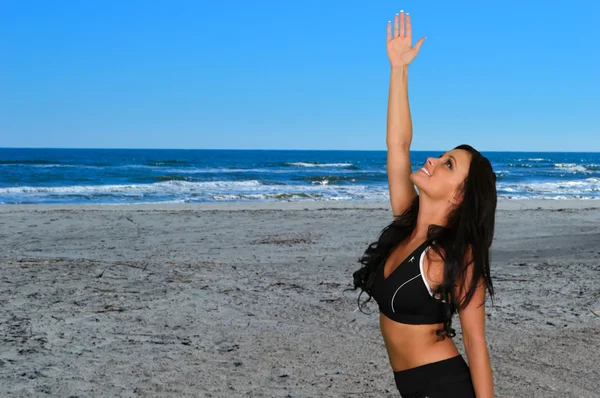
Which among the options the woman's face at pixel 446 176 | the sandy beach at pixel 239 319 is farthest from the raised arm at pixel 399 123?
the sandy beach at pixel 239 319

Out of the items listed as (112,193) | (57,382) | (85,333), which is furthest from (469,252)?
(112,193)

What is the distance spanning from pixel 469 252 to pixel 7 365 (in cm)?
406

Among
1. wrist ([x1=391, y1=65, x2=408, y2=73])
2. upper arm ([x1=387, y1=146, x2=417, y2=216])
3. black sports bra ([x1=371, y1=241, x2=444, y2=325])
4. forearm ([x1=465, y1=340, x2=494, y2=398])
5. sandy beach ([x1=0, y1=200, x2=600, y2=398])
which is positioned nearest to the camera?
forearm ([x1=465, y1=340, x2=494, y2=398])

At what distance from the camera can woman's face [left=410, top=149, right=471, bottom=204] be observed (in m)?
2.32

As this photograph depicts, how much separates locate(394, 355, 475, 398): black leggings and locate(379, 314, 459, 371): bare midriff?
20 mm

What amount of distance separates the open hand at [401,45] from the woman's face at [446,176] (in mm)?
667

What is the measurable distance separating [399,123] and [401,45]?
14.3 inches

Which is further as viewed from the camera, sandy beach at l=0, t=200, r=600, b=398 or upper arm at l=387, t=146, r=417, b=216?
sandy beach at l=0, t=200, r=600, b=398

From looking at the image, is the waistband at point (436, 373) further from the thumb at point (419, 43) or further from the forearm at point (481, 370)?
the thumb at point (419, 43)

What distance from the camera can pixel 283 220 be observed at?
1457cm

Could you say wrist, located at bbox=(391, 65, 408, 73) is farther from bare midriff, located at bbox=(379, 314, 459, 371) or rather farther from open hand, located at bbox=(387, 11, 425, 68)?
bare midriff, located at bbox=(379, 314, 459, 371)

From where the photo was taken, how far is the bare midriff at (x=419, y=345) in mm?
2289

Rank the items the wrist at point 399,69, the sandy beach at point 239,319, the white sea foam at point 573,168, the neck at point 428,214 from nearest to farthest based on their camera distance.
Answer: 1. the neck at point 428,214
2. the wrist at point 399,69
3. the sandy beach at point 239,319
4. the white sea foam at point 573,168

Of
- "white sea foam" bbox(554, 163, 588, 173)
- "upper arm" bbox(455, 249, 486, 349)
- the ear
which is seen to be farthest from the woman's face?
"white sea foam" bbox(554, 163, 588, 173)
